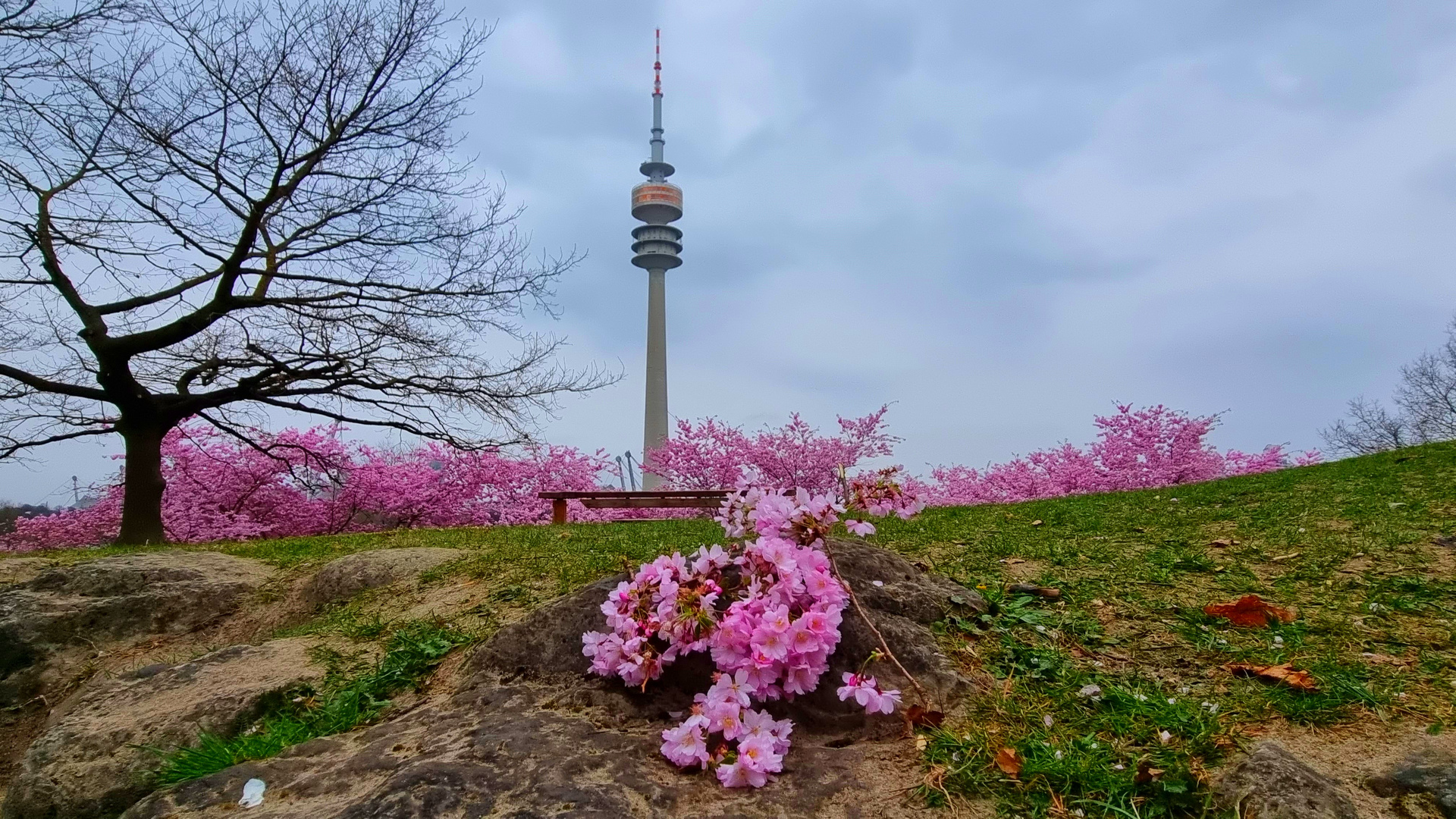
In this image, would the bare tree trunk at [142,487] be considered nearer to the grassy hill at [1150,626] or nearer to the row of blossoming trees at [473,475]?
the row of blossoming trees at [473,475]

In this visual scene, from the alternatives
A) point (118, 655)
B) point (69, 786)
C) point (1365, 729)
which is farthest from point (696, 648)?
point (118, 655)

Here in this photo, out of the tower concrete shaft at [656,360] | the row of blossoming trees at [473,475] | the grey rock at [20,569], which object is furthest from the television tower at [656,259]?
the grey rock at [20,569]

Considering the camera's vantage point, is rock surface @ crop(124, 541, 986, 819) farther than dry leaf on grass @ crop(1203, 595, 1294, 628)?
No

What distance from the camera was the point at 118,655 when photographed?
482cm

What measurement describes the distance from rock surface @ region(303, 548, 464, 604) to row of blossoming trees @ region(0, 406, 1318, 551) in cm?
753

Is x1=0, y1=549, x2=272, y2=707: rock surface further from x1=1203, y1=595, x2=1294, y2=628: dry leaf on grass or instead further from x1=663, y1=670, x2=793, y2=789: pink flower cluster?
x1=1203, y1=595, x2=1294, y2=628: dry leaf on grass

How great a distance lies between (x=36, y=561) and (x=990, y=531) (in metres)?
8.19

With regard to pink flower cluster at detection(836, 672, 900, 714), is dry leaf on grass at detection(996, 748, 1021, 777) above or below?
below

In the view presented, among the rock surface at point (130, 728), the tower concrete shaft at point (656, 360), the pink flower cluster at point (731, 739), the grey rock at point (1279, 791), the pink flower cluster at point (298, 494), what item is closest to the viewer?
the grey rock at point (1279, 791)

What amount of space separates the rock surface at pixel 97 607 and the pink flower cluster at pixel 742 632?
3.77 m

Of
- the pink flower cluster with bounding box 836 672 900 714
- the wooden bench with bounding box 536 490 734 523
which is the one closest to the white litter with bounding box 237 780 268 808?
the pink flower cluster with bounding box 836 672 900 714

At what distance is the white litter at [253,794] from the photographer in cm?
231

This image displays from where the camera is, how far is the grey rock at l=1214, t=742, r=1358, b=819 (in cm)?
193

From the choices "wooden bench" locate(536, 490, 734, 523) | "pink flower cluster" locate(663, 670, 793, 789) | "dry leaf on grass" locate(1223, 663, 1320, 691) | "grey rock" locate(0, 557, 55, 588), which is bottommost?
"pink flower cluster" locate(663, 670, 793, 789)
